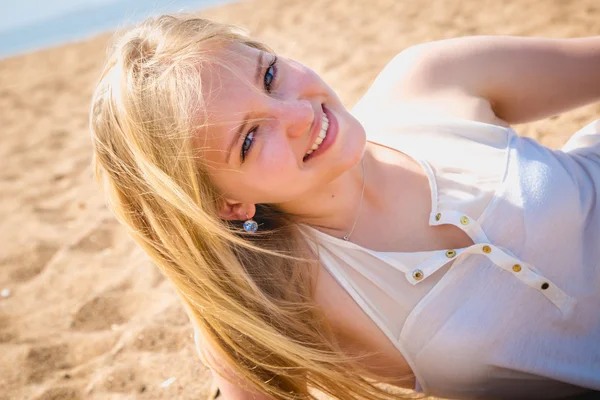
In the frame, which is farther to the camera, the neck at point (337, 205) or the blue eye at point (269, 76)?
the neck at point (337, 205)

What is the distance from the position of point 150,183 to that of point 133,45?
0.47 metres

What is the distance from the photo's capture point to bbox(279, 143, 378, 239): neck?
6.23 feet

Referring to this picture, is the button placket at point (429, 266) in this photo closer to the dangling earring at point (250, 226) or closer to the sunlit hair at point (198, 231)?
the sunlit hair at point (198, 231)

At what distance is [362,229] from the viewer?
6.15 feet

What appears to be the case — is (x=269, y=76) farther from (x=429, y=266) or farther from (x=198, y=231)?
(x=429, y=266)

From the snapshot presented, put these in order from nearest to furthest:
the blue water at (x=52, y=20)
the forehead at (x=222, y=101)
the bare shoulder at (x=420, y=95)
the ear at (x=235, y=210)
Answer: the forehead at (x=222, y=101), the ear at (x=235, y=210), the bare shoulder at (x=420, y=95), the blue water at (x=52, y=20)

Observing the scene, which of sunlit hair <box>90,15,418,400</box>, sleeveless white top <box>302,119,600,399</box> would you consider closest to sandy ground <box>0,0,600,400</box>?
sunlit hair <box>90,15,418,400</box>

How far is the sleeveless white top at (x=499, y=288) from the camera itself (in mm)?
1683

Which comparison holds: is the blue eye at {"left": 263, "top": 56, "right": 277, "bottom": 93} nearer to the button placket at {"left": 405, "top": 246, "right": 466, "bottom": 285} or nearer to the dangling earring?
the dangling earring

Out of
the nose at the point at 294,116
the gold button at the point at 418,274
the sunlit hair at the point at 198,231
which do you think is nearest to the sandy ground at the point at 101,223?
the sunlit hair at the point at 198,231

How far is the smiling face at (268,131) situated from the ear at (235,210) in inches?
0.6

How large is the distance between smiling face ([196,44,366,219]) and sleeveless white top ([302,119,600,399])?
261mm

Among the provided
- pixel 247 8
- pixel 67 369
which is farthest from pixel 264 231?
pixel 247 8

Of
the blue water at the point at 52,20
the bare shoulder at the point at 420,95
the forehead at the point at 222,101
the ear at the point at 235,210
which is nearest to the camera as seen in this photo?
the forehead at the point at 222,101
